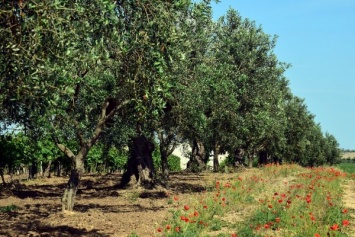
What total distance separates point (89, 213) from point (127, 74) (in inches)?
220

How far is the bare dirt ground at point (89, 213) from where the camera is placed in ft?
38.7

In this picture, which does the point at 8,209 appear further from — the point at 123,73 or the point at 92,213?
the point at 123,73

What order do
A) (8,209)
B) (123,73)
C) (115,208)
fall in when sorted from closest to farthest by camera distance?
1. (123,73)
2. (8,209)
3. (115,208)

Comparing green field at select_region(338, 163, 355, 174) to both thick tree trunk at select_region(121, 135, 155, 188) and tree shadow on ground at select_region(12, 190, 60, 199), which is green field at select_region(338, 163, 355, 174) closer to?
thick tree trunk at select_region(121, 135, 155, 188)

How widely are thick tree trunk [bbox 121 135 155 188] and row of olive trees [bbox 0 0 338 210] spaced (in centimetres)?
6

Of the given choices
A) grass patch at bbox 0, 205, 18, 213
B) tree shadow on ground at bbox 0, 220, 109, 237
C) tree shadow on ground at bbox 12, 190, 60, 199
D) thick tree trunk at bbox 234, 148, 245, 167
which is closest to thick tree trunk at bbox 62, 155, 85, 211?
tree shadow on ground at bbox 0, 220, 109, 237

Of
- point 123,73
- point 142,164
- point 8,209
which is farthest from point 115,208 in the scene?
point 142,164

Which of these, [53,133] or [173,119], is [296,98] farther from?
[53,133]

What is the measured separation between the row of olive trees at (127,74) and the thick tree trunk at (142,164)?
0.20ft

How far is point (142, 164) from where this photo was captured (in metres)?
23.4

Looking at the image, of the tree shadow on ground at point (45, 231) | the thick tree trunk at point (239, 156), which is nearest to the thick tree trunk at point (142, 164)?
the tree shadow on ground at point (45, 231)

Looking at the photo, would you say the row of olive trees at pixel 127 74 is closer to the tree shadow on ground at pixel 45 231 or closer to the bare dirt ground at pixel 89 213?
the bare dirt ground at pixel 89 213

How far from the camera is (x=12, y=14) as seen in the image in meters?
7.13

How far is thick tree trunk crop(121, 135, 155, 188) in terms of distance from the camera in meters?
23.3
